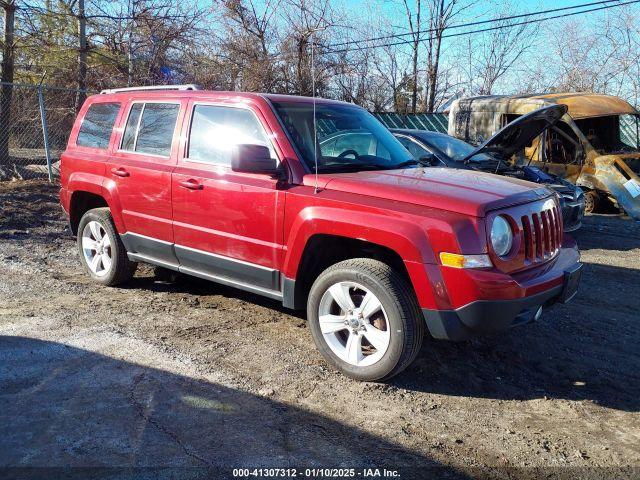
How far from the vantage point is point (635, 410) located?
3.57m

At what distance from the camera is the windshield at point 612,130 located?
1213 cm

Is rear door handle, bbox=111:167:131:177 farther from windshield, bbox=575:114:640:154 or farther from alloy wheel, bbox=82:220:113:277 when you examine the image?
windshield, bbox=575:114:640:154

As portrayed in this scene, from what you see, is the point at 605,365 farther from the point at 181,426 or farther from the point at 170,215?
the point at 170,215

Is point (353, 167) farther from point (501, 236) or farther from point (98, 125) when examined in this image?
point (98, 125)

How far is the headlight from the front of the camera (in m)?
3.46

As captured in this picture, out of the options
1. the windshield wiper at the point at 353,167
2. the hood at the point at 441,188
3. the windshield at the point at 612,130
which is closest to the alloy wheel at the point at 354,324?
the hood at the point at 441,188

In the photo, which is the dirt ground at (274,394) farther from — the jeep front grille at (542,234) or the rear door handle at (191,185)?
the rear door handle at (191,185)

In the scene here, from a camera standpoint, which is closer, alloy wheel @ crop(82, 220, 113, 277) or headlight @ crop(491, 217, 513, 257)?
headlight @ crop(491, 217, 513, 257)

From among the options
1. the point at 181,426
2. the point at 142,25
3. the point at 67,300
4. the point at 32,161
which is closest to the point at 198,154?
the point at 67,300

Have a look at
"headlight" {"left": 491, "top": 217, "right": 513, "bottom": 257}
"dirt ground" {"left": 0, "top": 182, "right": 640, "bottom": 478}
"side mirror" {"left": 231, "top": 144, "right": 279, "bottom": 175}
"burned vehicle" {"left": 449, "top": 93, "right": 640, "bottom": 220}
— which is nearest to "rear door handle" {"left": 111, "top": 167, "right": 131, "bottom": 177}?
"dirt ground" {"left": 0, "top": 182, "right": 640, "bottom": 478}

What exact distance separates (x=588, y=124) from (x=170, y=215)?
10.5 m

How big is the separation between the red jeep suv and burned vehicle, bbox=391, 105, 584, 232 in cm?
294

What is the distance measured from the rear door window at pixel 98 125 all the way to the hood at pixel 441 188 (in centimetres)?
259

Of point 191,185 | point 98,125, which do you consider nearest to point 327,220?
point 191,185
